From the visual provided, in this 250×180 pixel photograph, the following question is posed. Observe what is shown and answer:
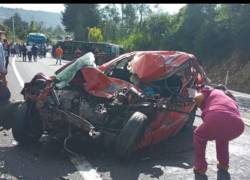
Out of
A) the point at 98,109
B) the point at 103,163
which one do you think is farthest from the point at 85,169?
the point at 98,109

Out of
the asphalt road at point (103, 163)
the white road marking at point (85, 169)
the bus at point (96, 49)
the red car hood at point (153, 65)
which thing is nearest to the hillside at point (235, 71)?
the bus at point (96, 49)

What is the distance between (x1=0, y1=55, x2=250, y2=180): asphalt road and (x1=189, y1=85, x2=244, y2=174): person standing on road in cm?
23

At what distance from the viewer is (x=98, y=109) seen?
6516 mm

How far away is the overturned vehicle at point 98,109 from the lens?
20.2ft

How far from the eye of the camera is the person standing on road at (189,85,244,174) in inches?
217

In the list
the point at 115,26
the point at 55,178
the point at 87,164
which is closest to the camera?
the point at 55,178

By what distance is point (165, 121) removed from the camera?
6.82 metres

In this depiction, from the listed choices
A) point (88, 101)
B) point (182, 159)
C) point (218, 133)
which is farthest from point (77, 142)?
point (218, 133)

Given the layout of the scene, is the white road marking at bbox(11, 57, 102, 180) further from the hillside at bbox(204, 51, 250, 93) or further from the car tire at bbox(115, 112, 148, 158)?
the hillside at bbox(204, 51, 250, 93)

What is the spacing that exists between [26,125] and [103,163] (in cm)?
131

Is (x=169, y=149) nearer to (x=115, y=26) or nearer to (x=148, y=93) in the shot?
(x=148, y=93)

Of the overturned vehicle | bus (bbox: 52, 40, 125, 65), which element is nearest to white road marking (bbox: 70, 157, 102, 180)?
the overturned vehicle

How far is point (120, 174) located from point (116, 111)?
3.86 ft

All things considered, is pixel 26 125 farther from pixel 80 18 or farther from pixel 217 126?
pixel 80 18
